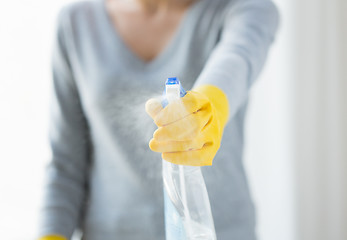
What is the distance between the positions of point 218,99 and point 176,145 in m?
0.09

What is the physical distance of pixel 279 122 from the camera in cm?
104

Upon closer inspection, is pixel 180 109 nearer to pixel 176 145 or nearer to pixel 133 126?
pixel 176 145

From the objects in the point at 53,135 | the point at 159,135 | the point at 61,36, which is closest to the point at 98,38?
the point at 61,36

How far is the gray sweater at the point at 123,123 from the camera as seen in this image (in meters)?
0.63

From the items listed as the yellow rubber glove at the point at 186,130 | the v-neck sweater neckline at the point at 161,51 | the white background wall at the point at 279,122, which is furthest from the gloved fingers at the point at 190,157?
the white background wall at the point at 279,122

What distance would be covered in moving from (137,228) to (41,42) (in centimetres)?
57

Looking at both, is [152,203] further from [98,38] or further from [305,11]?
[305,11]

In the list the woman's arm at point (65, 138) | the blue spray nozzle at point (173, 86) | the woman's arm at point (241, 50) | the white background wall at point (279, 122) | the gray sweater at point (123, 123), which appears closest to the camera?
the blue spray nozzle at point (173, 86)

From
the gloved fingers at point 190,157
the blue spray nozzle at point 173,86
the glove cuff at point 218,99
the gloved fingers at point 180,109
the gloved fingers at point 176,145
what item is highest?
the glove cuff at point 218,99

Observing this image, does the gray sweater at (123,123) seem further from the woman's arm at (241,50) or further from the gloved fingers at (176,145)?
the gloved fingers at (176,145)

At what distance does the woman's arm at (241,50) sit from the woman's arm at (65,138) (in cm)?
32

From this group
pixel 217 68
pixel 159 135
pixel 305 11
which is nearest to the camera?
pixel 159 135

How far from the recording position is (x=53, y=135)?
78cm

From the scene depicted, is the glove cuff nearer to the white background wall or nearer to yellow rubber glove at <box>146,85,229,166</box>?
yellow rubber glove at <box>146,85,229,166</box>
